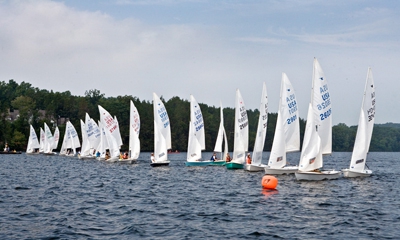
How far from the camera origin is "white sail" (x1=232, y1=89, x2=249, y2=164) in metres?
52.4

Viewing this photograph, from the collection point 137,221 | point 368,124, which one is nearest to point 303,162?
point 368,124

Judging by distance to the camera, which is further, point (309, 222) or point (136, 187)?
point (136, 187)

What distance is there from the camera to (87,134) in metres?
82.8

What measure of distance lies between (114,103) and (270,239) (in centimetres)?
12984

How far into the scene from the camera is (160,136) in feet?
174

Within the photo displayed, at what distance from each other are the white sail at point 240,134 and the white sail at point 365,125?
14.3 m

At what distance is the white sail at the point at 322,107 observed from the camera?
39000 mm

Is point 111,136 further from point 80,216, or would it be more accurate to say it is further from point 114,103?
point 114,103

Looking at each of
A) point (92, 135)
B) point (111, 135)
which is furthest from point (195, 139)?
point (92, 135)

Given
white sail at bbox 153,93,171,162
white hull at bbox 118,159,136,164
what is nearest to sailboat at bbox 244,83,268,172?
white sail at bbox 153,93,171,162

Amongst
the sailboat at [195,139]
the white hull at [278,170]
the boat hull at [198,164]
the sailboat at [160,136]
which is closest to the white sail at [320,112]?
the white hull at [278,170]

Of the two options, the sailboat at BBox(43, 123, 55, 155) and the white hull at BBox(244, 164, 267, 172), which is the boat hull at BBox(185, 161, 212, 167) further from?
the sailboat at BBox(43, 123, 55, 155)

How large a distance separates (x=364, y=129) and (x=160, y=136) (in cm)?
2023

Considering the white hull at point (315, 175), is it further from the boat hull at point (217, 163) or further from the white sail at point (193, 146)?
the boat hull at point (217, 163)
